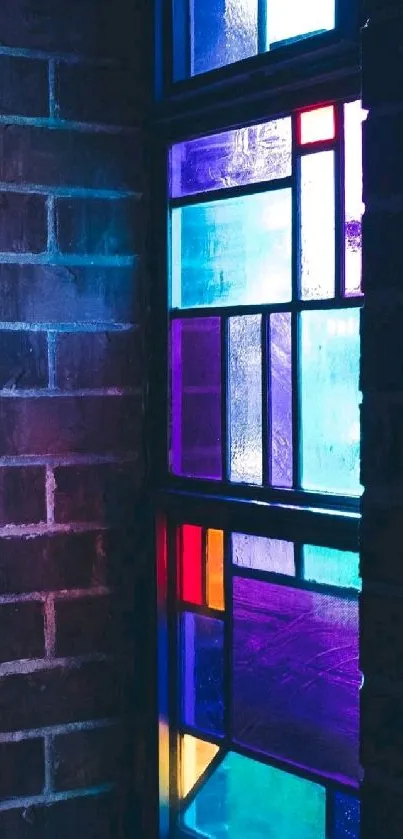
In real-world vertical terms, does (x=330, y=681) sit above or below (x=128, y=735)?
above

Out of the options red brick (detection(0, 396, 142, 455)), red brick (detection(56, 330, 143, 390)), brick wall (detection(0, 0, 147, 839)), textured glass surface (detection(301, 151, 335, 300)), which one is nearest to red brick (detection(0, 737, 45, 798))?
brick wall (detection(0, 0, 147, 839))

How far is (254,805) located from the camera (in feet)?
5.56

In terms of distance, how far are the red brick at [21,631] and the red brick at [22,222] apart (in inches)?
23.3

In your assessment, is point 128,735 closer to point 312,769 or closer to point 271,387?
point 312,769

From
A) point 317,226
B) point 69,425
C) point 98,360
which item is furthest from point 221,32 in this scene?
point 69,425

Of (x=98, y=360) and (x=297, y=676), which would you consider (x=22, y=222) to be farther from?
(x=297, y=676)

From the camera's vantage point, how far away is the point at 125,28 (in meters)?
1.83

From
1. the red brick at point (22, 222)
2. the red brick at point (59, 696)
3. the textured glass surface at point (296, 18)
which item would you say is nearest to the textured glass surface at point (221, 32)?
the textured glass surface at point (296, 18)

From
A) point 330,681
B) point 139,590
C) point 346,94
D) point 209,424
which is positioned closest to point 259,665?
point 330,681

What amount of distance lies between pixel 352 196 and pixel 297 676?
716 millimetres

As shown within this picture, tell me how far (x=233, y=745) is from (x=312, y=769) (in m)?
0.17

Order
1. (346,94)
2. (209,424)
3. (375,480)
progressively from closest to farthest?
(375,480)
(346,94)
(209,424)

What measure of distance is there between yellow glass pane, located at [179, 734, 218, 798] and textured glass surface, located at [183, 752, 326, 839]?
0.02 m

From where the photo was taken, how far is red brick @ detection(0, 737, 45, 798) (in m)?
1.76
